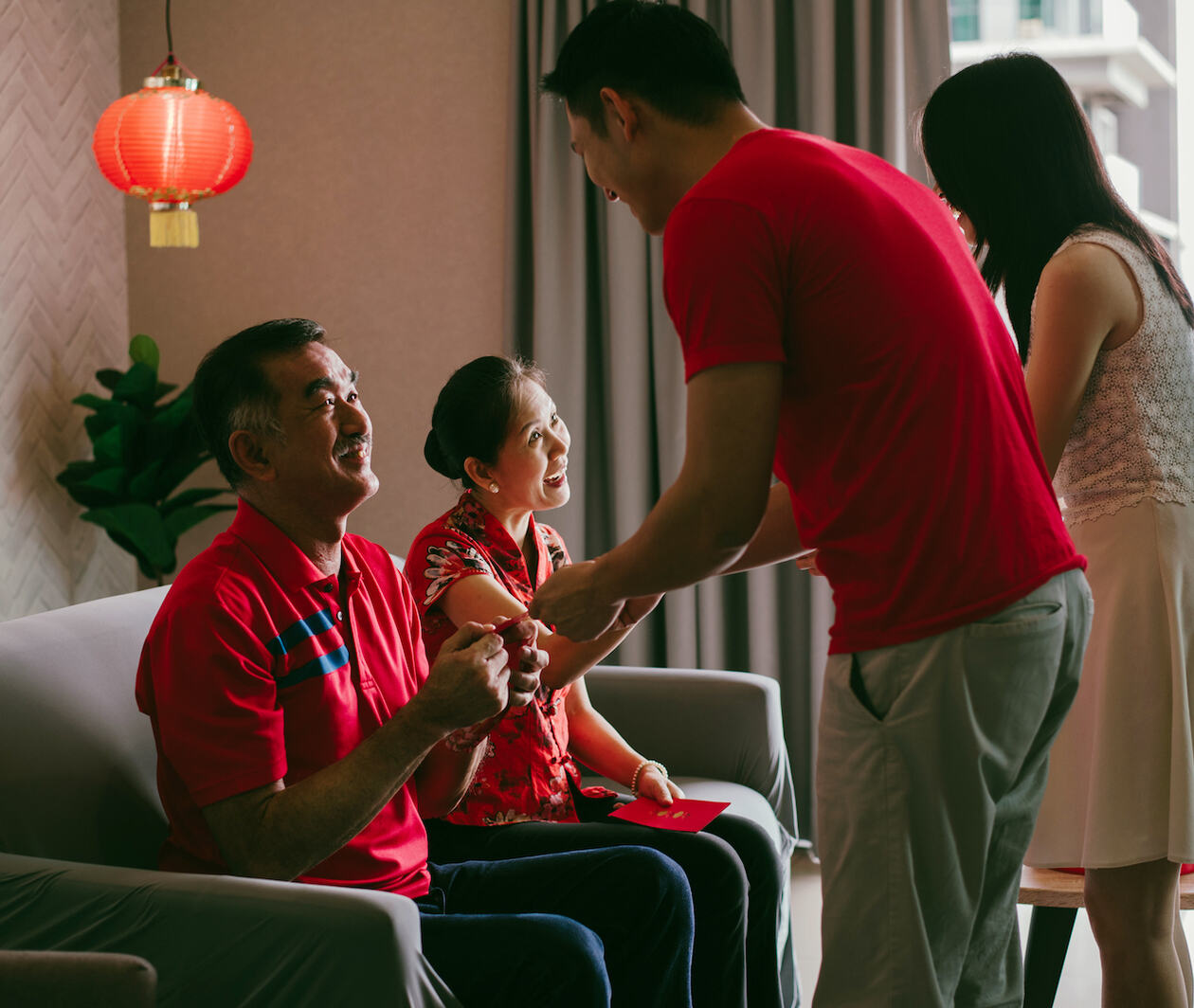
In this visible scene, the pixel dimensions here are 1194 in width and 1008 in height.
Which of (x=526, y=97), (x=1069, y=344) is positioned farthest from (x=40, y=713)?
(x=526, y=97)

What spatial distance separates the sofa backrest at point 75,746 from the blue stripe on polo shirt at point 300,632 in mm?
361

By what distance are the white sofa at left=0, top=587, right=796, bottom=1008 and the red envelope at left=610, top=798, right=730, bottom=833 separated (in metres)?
0.23

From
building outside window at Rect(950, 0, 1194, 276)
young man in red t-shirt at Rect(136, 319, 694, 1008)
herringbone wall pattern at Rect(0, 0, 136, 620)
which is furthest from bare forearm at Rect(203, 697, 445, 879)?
building outside window at Rect(950, 0, 1194, 276)

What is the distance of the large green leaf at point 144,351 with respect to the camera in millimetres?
3461

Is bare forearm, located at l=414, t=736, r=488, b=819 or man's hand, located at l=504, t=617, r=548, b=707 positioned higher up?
man's hand, located at l=504, t=617, r=548, b=707

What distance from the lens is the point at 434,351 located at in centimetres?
362

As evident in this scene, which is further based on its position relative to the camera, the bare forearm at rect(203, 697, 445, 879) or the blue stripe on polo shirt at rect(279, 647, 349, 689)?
the blue stripe on polo shirt at rect(279, 647, 349, 689)

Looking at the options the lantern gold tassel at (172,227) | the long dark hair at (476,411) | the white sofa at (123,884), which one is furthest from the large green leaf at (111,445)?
the long dark hair at (476,411)

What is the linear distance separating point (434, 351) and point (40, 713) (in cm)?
222

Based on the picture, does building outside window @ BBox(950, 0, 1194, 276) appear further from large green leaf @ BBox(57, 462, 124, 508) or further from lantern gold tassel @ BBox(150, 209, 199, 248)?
large green leaf @ BBox(57, 462, 124, 508)

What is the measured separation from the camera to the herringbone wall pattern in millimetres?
3334

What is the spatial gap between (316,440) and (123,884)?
0.58 metres

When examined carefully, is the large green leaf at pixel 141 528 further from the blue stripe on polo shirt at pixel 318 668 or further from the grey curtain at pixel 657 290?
the blue stripe on polo shirt at pixel 318 668

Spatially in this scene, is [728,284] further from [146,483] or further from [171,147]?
[146,483]
